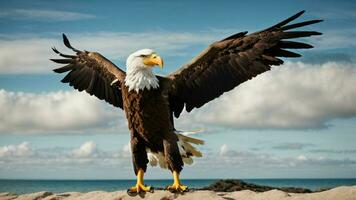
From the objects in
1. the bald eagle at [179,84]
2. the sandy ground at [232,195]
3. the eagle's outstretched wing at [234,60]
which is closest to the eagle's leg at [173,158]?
the bald eagle at [179,84]

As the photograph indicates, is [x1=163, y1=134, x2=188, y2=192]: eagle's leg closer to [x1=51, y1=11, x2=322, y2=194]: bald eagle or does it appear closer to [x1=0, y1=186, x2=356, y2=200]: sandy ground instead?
[x1=51, y1=11, x2=322, y2=194]: bald eagle

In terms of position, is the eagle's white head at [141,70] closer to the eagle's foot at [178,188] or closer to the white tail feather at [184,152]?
the white tail feather at [184,152]

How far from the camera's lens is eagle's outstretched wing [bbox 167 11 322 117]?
8.51m

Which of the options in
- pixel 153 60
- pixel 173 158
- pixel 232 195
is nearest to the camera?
pixel 153 60

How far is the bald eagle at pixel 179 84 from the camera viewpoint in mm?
8195

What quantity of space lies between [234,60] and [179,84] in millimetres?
914

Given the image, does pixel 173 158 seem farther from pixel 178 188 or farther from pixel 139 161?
pixel 139 161

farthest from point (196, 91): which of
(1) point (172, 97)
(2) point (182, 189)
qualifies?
(2) point (182, 189)

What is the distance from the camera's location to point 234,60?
862 centimetres

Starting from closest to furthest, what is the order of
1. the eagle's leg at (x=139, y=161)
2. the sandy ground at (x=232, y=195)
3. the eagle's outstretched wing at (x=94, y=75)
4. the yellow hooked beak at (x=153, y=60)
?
the sandy ground at (x=232, y=195) → the yellow hooked beak at (x=153, y=60) → the eagle's leg at (x=139, y=161) → the eagle's outstretched wing at (x=94, y=75)

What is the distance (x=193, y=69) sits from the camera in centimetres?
860

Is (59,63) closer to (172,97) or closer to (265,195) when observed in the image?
(172,97)

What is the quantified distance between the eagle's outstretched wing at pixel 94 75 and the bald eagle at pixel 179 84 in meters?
0.09

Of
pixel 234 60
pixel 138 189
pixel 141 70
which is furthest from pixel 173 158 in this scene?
pixel 234 60
